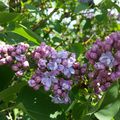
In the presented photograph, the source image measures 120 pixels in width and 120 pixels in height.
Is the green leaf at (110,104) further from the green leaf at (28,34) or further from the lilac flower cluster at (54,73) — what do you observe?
A: the green leaf at (28,34)

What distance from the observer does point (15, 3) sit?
3543 millimetres

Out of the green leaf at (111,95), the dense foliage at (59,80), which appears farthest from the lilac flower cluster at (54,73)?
the green leaf at (111,95)

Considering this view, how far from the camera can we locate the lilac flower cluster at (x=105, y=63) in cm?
169

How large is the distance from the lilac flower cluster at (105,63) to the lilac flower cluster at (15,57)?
0.25m

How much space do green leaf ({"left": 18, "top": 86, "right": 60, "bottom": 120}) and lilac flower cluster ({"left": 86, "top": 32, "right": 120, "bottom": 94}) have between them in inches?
7.1

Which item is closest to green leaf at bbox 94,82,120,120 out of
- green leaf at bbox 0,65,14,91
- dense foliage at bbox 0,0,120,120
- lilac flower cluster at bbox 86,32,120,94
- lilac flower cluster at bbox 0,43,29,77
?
dense foliage at bbox 0,0,120,120

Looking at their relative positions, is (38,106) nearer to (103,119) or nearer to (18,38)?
(103,119)

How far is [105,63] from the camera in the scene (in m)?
1.69

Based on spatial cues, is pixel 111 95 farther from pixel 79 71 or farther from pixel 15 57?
pixel 15 57

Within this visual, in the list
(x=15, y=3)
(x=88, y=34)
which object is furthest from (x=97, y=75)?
(x=88, y=34)

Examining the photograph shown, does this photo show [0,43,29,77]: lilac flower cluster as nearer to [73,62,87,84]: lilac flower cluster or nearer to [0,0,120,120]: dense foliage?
[0,0,120,120]: dense foliage

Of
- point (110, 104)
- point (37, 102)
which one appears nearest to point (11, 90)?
point (37, 102)

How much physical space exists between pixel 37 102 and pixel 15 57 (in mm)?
185

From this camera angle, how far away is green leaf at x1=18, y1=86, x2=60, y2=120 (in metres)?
1.67
